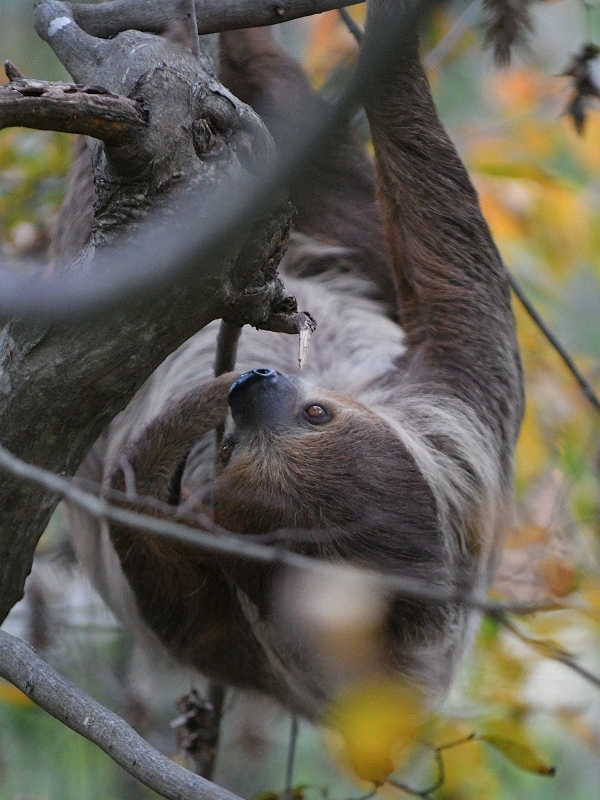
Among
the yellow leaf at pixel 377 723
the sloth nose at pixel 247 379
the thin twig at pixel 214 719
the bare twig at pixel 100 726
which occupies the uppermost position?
the sloth nose at pixel 247 379

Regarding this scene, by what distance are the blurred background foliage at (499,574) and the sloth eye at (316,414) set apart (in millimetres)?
996

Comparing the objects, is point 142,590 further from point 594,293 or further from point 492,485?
point 594,293

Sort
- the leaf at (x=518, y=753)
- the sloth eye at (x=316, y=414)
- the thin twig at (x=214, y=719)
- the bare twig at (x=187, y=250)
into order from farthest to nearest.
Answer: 1. the thin twig at (x=214, y=719)
2. the sloth eye at (x=316, y=414)
3. the leaf at (x=518, y=753)
4. the bare twig at (x=187, y=250)

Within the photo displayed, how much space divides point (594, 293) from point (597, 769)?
5535 mm

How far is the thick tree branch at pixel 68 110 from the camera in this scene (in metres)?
2.16

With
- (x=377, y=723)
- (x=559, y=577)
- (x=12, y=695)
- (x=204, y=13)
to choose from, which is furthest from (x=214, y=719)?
(x=204, y=13)

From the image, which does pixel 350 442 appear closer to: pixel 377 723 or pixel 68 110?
pixel 377 723

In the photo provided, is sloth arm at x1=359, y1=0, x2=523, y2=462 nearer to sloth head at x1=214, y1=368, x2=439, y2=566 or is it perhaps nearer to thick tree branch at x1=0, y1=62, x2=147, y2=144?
sloth head at x1=214, y1=368, x2=439, y2=566

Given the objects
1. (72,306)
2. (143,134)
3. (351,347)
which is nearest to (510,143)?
(351,347)

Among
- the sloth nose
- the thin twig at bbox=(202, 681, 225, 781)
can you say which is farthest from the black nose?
the thin twig at bbox=(202, 681, 225, 781)

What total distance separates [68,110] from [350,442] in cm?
162

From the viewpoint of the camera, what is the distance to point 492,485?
13.0 ft

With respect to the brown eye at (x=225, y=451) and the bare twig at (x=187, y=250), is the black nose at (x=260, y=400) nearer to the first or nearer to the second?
the brown eye at (x=225, y=451)

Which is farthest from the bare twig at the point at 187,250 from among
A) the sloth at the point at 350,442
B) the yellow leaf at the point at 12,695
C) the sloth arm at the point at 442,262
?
the yellow leaf at the point at 12,695
